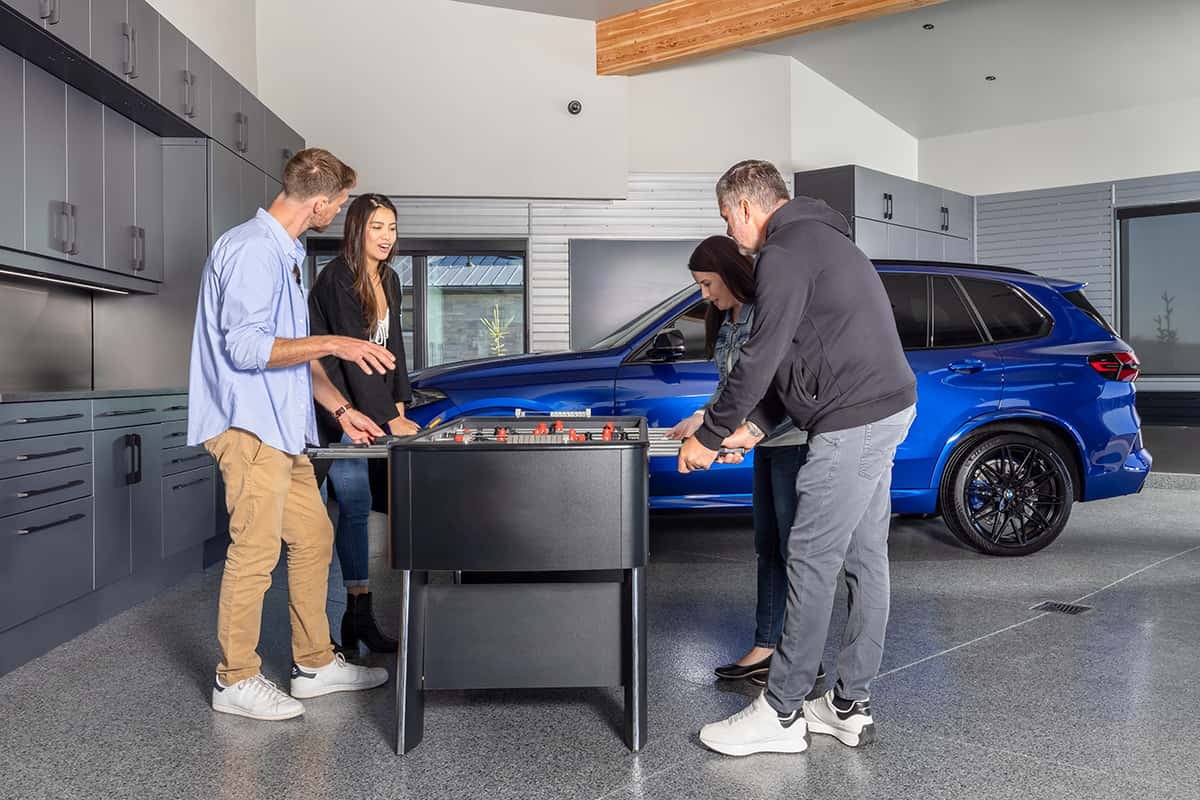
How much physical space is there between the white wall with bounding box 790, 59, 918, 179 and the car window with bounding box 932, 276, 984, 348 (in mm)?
3696

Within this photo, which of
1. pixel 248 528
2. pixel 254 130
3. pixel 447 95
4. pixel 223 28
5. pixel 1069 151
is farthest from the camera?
pixel 1069 151

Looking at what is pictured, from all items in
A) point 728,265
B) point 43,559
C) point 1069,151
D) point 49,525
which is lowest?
point 43,559

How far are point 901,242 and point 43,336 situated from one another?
6711mm

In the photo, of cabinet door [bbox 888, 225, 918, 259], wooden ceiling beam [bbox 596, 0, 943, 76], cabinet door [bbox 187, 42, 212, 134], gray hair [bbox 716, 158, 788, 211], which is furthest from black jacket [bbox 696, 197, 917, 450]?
cabinet door [bbox 888, 225, 918, 259]

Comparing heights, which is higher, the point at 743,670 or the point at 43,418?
the point at 43,418

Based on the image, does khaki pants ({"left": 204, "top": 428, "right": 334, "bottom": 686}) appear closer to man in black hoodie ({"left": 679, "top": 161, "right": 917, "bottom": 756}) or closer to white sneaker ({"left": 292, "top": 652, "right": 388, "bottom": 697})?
white sneaker ({"left": 292, "top": 652, "right": 388, "bottom": 697})

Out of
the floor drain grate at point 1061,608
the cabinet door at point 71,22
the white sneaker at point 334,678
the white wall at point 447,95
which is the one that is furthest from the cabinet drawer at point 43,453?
the white wall at point 447,95

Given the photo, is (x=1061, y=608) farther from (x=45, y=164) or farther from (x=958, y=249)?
(x=958, y=249)

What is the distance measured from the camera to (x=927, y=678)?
116 inches

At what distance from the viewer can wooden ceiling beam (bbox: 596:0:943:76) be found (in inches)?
247

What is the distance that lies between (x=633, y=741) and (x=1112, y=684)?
154 cm

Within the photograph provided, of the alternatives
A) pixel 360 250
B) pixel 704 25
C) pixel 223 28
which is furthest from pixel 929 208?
pixel 360 250

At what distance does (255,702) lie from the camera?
103 inches

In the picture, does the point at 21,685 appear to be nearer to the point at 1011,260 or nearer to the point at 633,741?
the point at 633,741
